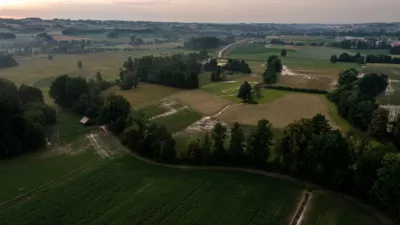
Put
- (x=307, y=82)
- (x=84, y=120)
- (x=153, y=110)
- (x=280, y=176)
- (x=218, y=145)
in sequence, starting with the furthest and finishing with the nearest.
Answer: (x=307, y=82) < (x=153, y=110) < (x=84, y=120) < (x=218, y=145) < (x=280, y=176)

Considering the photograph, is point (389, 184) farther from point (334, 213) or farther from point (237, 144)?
point (237, 144)

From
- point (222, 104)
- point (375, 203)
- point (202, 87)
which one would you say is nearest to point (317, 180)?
point (375, 203)

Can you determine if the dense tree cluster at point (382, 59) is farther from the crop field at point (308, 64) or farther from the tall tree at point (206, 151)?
the tall tree at point (206, 151)

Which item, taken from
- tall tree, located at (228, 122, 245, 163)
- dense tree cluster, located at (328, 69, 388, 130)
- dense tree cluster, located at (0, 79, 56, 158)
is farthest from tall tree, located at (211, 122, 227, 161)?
dense tree cluster, located at (328, 69, 388, 130)

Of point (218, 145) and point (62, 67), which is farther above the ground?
point (62, 67)

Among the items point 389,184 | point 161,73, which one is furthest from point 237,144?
point 161,73

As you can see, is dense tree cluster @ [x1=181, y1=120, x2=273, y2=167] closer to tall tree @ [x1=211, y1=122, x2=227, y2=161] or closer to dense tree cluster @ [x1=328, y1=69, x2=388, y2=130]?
tall tree @ [x1=211, y1=122, x2=227, y2=161]

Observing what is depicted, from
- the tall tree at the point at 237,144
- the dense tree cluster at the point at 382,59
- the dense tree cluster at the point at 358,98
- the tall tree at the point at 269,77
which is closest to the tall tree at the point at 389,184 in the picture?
the tall tree at the point at 237,144

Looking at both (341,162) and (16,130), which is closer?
(341,162)
